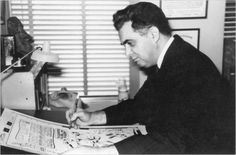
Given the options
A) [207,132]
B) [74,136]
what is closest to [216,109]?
[207,132]

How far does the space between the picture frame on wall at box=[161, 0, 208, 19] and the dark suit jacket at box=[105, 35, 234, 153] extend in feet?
3.38

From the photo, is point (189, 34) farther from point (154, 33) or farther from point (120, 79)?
point (154, 33)

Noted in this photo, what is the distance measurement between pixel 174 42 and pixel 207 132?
0.48 meters

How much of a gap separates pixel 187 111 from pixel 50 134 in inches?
25.1

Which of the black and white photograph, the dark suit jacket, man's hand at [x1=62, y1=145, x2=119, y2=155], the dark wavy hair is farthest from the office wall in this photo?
man's hand at [x1=62, y1=145, x2=119, y2=155]

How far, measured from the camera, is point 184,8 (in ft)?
7.95

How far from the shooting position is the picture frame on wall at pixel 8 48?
75.4 inches

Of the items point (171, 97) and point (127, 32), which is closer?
point (171, 97)

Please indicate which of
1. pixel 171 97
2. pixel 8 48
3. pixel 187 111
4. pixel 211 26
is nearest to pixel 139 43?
pixel 171 97

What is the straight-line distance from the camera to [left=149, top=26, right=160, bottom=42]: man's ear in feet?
5.19

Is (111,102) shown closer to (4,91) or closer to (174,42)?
(4,91)

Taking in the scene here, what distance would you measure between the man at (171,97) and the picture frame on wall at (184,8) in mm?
786

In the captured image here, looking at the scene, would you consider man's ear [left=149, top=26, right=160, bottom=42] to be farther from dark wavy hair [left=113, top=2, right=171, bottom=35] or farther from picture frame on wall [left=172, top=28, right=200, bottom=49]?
picture frame on wall [left=172, top=28, right=200, bottom=49]

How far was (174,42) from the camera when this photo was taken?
4.99 ft
